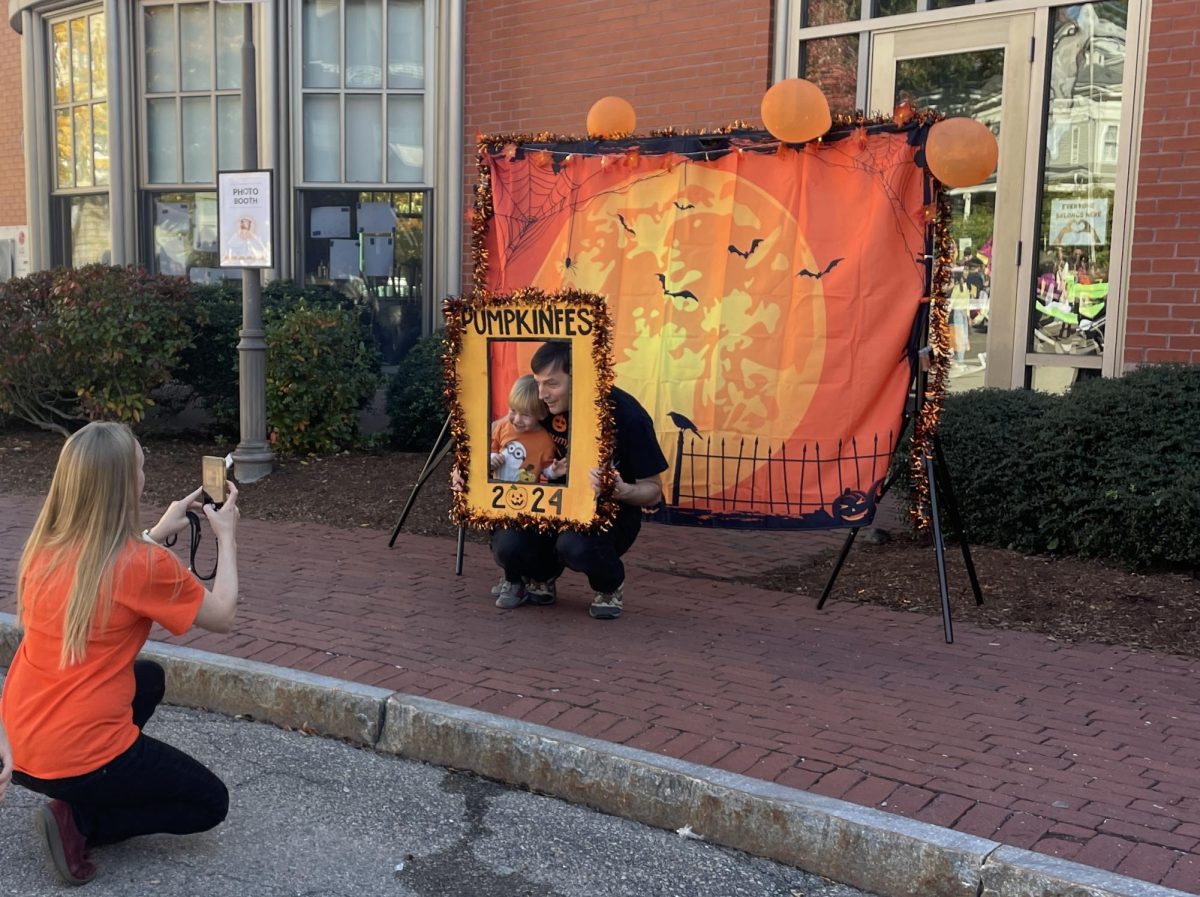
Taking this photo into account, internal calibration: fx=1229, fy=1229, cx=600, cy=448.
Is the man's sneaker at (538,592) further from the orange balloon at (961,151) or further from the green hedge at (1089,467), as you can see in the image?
the orange balloon at (961,151)

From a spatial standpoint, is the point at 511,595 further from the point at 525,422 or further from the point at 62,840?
the point at 62,840

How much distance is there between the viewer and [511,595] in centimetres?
604

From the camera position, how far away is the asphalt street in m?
3.62

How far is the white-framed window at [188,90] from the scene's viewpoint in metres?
11.5

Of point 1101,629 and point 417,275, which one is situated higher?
point 417,275

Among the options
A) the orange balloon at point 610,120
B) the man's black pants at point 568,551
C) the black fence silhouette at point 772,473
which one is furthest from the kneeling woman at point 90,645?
the orange balloon at point 610,120

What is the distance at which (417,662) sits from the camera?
517 centimetres

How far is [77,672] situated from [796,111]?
3901 millimetres

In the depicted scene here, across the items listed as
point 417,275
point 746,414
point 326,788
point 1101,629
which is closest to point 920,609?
point 1101,629

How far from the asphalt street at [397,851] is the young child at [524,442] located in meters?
1.76

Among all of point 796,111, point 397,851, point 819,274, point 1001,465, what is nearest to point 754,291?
point 819,274

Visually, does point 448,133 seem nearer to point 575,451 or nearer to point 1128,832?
point 575,451

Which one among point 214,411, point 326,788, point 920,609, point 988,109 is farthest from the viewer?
point 214,411

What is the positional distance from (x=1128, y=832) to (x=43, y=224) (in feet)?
41.0
